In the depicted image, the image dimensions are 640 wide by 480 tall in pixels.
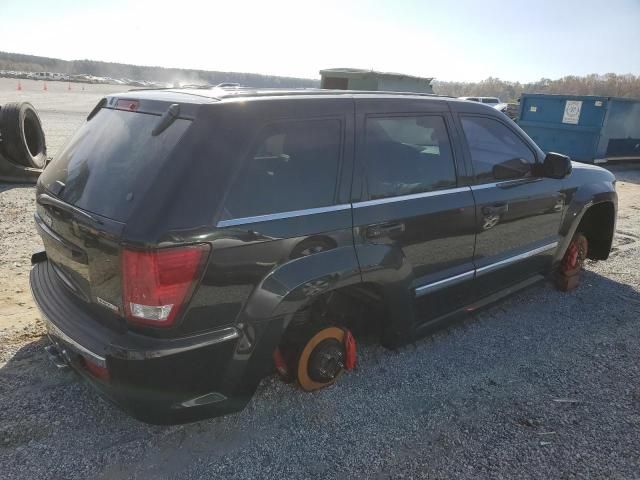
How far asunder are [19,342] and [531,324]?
3.87 m

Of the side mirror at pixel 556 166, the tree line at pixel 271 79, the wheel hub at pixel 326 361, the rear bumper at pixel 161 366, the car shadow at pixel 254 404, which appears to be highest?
the tree line at pixel 271 79

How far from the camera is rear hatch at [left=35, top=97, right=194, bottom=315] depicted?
2.04m

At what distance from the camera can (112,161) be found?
2270mm

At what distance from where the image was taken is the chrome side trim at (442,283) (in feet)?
9.80

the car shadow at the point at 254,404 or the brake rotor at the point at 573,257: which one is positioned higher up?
the brake rotor at the point at 573,257

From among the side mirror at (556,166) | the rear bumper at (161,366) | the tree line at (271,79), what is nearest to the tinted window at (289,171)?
the rear bumper at (161,366)

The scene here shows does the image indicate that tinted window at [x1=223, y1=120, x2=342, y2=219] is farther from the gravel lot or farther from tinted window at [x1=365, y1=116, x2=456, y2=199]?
the gravel lot

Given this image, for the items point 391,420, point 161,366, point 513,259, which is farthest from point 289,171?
point 513,259

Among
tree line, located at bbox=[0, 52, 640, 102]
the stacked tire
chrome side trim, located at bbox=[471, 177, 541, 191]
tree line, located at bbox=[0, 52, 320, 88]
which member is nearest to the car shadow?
chrome side trim, located at bbox=[471, 177, 541, 191]

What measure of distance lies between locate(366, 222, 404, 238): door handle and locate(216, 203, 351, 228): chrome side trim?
193 mm

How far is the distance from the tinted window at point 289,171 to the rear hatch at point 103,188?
0.35m

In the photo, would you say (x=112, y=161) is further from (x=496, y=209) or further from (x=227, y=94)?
(x=496, y=209)

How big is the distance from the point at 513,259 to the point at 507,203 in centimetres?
50

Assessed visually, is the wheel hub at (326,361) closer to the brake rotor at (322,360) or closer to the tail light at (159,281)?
the brake rotor at (322,360)
